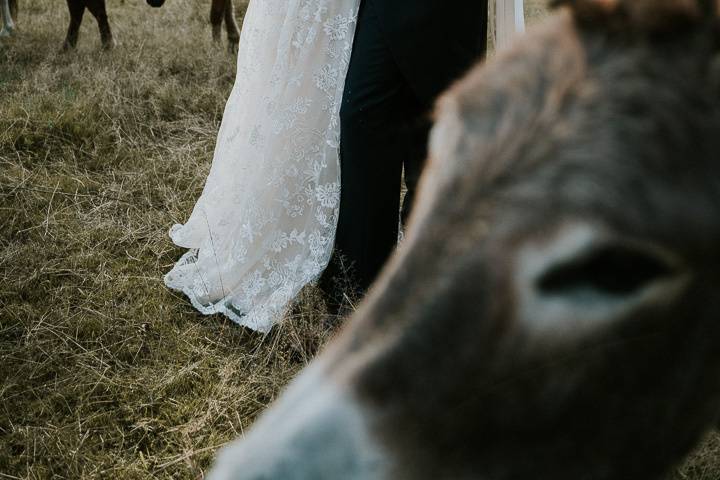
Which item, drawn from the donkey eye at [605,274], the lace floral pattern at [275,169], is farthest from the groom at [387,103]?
the donkey eye at [605,274]

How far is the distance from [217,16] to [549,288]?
7430 mm

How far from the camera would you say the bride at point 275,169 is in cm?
319

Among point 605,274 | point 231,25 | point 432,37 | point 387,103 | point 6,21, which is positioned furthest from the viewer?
point 231,25

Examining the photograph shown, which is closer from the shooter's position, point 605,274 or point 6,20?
point 605,274

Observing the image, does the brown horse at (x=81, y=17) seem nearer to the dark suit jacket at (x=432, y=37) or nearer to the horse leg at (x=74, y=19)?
the horse leg at (x=74, y=19)

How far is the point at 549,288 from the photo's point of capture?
0.93 m

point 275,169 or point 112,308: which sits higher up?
point 275,169

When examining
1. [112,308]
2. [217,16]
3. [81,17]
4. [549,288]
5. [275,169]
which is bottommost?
[112,308]

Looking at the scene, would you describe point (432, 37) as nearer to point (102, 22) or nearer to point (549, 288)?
point (549, 288)

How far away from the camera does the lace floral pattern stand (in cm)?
319

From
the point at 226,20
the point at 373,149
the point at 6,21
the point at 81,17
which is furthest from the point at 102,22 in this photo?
the point at 373,149

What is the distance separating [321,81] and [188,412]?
65.7 inches

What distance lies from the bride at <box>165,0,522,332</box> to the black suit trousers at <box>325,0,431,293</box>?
174mm

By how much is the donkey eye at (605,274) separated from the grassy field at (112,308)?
193cm
